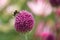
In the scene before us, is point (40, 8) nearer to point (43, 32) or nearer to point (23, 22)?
point (43, 32)

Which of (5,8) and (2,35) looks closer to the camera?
(2,35)

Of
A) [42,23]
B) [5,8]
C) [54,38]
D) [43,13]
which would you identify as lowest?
[54,38]

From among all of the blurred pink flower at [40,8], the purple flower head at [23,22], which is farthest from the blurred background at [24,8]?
the purple flower head at [23,22]

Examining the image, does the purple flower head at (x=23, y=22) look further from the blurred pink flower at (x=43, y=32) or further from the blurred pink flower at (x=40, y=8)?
the blurred pink flower at (x=40, y=8)

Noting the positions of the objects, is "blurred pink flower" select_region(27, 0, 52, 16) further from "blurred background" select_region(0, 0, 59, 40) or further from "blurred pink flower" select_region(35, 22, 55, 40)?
"blurred pink flower" select_region(35, 22, 55, 40)

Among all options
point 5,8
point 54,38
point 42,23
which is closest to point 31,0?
point 5,8

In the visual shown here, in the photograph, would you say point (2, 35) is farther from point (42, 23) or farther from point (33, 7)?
point (42, 23)

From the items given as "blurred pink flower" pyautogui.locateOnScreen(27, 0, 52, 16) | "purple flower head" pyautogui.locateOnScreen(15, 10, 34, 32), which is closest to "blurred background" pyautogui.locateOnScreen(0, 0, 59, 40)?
"blurred pink flower" pyautogui.locateOnScreen(27, 0, 52, 16)
